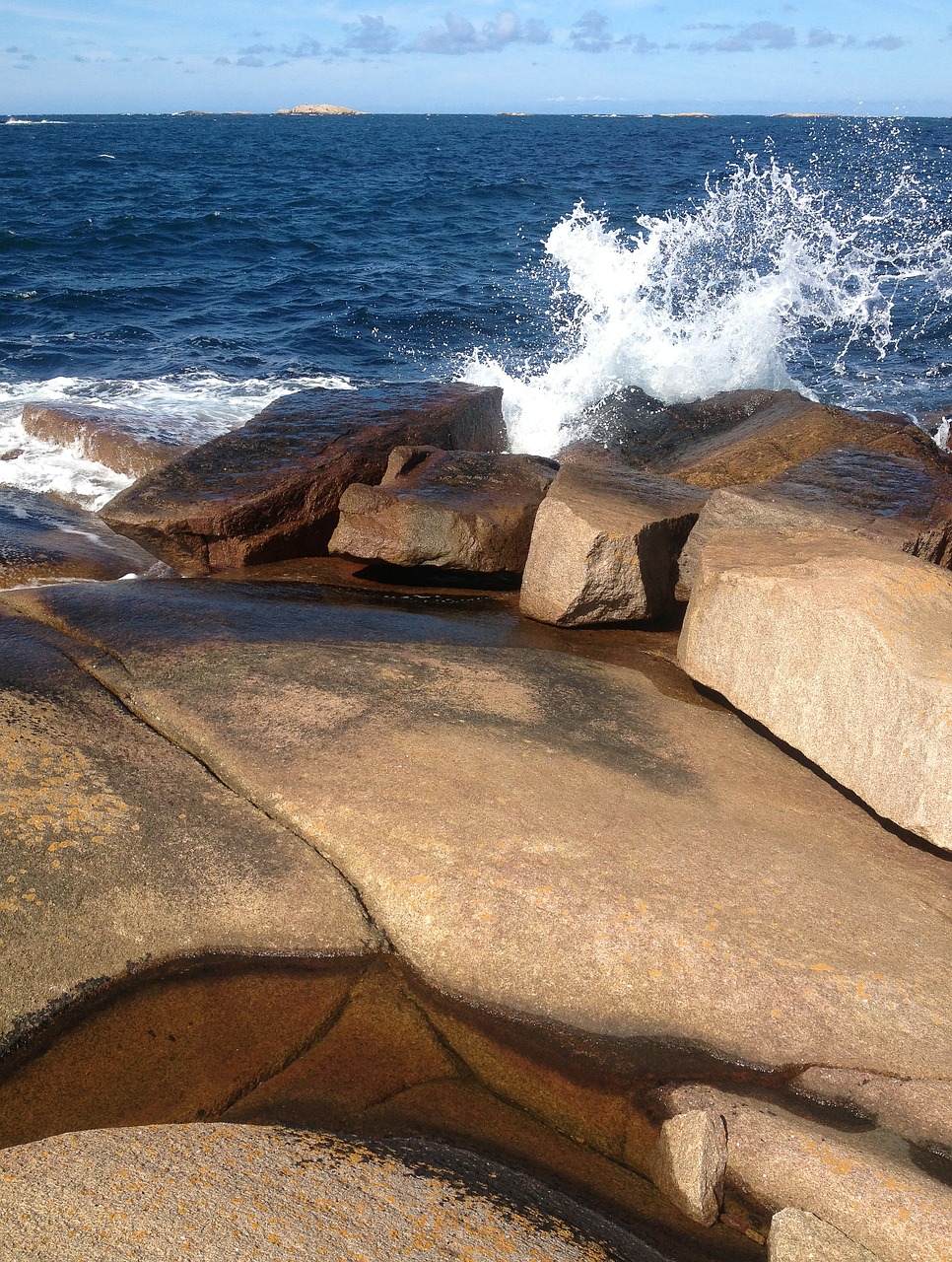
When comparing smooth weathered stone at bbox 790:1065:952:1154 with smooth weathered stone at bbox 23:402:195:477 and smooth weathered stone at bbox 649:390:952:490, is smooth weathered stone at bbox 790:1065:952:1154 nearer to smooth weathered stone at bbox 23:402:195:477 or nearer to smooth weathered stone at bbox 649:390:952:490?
smooth weathered stone at bbox 649:390:952:490

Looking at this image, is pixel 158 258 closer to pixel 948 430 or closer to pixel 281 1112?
pixel 948 430

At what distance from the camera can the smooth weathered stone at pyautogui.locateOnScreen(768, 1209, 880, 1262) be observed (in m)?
2.22

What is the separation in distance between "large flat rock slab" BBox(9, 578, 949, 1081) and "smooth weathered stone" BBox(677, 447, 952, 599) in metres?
0.98

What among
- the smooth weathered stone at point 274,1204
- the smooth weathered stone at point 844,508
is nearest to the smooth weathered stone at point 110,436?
the smooth weathered stone at point 844,508

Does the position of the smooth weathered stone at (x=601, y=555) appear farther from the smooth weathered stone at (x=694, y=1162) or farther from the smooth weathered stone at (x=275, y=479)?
the smooth weathered stone at (x=694, y=1162)

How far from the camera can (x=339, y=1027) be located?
286 centimetres

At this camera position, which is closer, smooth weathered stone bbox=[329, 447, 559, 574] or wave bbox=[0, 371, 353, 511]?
smooth weathered stone bbox=[329, 447, 559, 574]

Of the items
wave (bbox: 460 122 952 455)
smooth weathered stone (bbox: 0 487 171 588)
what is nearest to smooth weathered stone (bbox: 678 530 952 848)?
smooth weathered stone (bbox: 0 487 171 588)

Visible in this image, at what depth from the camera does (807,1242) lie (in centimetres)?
225

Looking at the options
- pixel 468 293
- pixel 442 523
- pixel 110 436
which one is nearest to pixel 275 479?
pixel 442 523

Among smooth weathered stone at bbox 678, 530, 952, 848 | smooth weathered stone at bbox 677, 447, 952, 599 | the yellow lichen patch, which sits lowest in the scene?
the yellow lichen patch

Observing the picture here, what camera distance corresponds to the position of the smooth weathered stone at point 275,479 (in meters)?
5.84

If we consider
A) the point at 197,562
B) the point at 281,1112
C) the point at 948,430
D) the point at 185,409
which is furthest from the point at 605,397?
the point at 281,1112

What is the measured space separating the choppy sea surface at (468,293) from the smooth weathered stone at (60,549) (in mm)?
609
